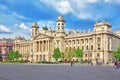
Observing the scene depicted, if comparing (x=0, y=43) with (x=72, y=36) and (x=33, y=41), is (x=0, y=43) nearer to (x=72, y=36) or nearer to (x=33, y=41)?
(x=33, y=41)

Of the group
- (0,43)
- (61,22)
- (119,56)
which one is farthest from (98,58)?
(0,43)

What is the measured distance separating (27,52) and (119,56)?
79.4m

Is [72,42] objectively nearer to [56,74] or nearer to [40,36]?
[40,36]

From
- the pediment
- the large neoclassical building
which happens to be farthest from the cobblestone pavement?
the pediment

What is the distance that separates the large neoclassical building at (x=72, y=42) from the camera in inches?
4515

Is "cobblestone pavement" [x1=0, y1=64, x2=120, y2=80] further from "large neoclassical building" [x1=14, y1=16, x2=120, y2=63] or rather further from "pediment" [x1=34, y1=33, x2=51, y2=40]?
"pediment" [x1=34, y1=33, x2=51, y2=40]

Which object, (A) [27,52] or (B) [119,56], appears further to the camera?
(A) [27,52]

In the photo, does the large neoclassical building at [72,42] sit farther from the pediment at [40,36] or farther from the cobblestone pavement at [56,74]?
the cobblestone pavement at [56,74]

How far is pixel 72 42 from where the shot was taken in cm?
13175

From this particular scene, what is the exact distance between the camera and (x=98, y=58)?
11525 cm

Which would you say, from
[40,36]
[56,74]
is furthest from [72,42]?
[56,74]

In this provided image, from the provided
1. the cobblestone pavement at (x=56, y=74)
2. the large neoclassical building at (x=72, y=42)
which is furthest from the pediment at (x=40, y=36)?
the cobblestone pavement at (x=56, y=74)

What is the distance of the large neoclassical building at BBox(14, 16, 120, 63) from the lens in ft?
376

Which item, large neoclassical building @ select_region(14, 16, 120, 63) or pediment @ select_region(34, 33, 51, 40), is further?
pediment @ select_region(34, 33, 51, 40)
